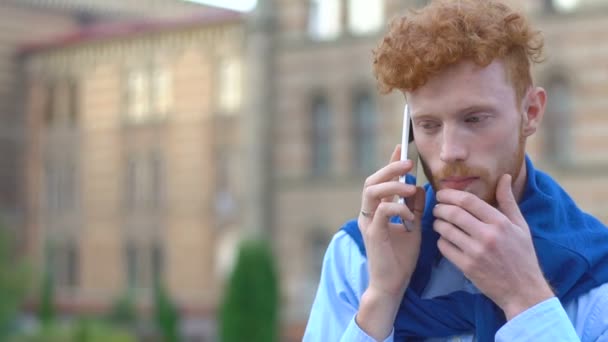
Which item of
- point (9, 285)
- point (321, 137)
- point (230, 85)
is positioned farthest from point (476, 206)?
point (230, 85)

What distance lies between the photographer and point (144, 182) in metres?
30.2

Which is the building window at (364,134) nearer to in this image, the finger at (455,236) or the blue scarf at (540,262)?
the blue scarf at (540,262)

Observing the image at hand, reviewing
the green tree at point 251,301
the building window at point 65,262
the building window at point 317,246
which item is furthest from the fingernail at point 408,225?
the building window at point 65,262

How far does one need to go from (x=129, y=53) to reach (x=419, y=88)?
92.9 feet

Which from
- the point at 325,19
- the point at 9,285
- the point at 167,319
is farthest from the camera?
the point at 167,319

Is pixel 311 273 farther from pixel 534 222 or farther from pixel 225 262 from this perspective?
pixel 534 222

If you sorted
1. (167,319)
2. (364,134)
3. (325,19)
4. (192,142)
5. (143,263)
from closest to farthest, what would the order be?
(364,134)
(325,19)
(167,319)
(192,142)
(143,263)

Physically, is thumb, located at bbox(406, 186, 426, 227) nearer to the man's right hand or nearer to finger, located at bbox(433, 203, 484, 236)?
the man's right hand

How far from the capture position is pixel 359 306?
1.97 m

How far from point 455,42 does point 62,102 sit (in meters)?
31.1

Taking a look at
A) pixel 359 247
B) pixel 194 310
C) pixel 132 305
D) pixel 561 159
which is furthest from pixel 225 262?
pixel 359 247

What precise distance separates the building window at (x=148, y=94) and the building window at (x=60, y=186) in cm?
292

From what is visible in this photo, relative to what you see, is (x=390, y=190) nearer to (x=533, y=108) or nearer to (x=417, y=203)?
(x=417, y=203)

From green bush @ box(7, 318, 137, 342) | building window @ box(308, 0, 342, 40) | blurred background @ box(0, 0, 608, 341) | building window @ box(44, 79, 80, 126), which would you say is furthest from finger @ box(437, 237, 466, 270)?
building window @ box(44, 79, 80, 126)
